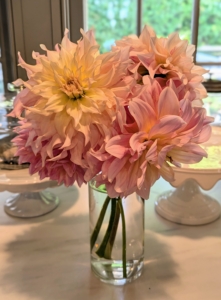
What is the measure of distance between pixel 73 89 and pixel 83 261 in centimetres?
37

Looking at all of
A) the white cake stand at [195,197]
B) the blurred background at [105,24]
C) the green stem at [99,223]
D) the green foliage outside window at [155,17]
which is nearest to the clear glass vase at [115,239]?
the green stem at [99,223]

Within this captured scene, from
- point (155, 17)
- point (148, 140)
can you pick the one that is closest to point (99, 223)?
Result: point (148, 140)

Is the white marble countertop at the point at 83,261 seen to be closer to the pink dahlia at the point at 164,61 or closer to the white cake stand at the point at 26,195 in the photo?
the white cake stand at the point at 26,195

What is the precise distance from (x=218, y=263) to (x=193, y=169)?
180mm

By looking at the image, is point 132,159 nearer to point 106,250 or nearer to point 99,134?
point 99,134

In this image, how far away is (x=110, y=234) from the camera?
58cm

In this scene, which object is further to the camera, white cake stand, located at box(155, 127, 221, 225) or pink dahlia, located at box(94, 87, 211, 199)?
white cake stand, located at box(155, 127, 221, 225)

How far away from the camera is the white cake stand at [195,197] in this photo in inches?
27.3

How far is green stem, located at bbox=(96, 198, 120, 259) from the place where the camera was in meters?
0.56

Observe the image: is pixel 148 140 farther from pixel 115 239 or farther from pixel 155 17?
pixel 155 17

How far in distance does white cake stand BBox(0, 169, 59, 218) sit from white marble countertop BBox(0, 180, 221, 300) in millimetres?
18

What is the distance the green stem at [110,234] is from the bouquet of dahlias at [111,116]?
11cm

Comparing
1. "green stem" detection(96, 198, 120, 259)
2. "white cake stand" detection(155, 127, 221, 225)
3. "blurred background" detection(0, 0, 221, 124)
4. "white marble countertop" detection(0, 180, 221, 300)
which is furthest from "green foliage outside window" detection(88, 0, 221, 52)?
"green stem" detection(96, 198, 120, 259)

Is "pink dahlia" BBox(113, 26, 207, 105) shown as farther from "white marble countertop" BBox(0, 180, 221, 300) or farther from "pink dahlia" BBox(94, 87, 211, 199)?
"white marble countertop" BBox(0, 180, 221, 300)
